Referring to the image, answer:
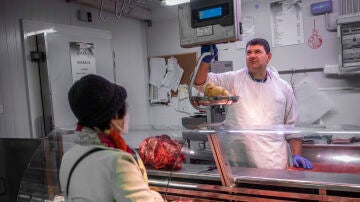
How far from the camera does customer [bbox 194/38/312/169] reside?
2.65 metres

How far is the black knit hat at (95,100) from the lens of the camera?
1153 millimetres

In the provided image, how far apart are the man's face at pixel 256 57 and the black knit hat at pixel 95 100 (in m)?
1.82

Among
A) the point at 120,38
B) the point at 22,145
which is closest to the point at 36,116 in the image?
the point at 22,145

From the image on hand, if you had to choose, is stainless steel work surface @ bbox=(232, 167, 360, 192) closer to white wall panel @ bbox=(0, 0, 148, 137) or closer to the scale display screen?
the scale display screen

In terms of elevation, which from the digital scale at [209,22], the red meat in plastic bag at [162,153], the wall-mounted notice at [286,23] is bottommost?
the red meat in plastic bag at [162,153]

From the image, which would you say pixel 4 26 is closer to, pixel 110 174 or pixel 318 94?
pixel 110 174

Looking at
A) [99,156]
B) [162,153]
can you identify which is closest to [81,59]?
[162,153]

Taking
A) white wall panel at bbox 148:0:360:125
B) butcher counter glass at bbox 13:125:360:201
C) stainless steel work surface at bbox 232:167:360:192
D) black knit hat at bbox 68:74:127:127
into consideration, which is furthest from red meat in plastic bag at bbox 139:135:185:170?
white wall panel at bbox 148:0:360:125

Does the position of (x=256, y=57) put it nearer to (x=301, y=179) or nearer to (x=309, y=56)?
(x=301, y=179)

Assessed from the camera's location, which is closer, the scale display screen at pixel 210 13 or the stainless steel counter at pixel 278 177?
the stainless steel counter at pixel 278 177

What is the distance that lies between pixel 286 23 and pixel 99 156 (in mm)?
3780

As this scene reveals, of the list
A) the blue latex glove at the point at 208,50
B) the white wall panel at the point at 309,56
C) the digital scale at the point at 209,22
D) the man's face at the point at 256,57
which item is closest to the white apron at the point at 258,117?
the man's face at the point at 256,57

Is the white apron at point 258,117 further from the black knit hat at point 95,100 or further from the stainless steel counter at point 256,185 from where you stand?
the black knit hat at point 95,100

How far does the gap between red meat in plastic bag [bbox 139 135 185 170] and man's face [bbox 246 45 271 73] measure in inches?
45.8
